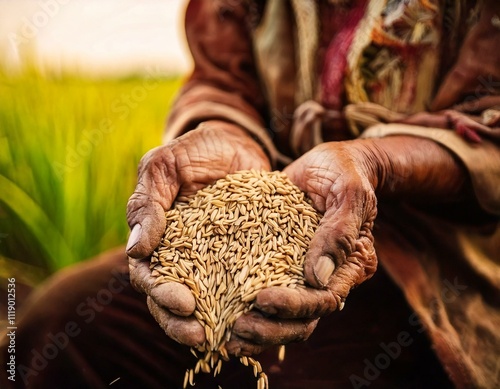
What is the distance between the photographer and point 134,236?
2.77ft

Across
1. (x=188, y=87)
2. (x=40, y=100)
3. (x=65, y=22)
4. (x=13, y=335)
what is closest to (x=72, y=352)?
(x=13, y=335)

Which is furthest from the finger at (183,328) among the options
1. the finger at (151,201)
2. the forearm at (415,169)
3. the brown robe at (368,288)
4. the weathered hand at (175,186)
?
the forearm at (415,169)

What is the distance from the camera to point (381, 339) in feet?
3.16

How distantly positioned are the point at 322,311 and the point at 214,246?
0.71ft

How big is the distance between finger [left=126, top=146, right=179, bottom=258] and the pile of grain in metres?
0.03

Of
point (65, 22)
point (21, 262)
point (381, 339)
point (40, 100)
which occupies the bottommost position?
point (21, 262)

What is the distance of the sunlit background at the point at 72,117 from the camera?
4.96 feet

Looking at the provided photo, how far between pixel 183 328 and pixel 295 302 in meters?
0.17

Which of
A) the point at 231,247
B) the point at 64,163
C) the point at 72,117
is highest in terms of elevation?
the point at 231,247

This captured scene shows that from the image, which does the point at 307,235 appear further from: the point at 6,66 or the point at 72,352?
the point at 6,66

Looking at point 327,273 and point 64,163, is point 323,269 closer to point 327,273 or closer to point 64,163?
point 327,273

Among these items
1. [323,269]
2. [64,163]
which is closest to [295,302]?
[323,269]

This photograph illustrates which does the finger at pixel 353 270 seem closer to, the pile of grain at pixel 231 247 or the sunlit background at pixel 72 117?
the pile of grain at pixel 231 247

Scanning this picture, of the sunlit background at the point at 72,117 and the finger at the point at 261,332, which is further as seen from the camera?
the sunlit background at the point at 72,117
